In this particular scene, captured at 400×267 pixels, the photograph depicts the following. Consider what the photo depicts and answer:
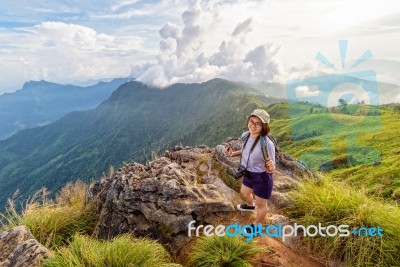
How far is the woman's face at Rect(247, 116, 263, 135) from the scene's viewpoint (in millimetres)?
8820

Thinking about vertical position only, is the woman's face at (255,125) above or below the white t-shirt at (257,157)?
above

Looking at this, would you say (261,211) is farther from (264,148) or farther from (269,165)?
(264,148)

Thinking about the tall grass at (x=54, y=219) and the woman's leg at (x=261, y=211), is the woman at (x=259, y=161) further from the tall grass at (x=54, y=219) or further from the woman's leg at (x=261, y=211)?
the tall grass at (x=54, y=219)

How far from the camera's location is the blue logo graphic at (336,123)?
17344mm

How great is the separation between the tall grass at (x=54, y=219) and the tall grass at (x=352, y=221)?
19.8 ft

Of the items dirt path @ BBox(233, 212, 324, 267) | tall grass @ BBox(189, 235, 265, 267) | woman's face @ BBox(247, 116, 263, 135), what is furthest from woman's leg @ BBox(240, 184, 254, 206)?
tall grass @ BBox(189, 235, 265, 267)

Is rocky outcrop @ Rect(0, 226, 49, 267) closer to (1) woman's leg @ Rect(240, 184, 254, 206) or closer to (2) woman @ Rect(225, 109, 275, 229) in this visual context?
(2) woman @ Rect(225, 109, 275, 229)

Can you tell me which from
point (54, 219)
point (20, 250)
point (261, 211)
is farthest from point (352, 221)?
point (54, 219)

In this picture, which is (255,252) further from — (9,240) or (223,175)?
(9,240)

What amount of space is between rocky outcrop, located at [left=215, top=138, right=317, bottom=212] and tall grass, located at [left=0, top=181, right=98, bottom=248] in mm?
4831

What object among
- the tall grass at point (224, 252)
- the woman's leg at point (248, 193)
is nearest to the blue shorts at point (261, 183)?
the woman's leg at point (248, 193)

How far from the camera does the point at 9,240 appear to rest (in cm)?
765

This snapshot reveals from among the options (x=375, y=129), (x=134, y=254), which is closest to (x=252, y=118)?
(x=134, y=254)

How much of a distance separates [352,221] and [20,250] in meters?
7.29
